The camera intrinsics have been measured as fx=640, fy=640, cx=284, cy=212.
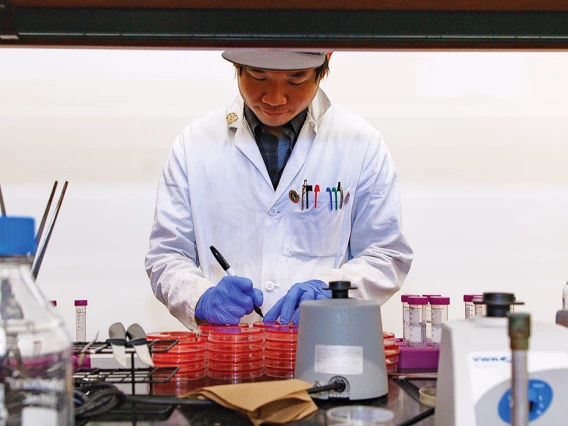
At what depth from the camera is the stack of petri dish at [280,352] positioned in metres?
1.33

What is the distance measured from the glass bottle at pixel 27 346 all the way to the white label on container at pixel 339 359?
1.41 feet

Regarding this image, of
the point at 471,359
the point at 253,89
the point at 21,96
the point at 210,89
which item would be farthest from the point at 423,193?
the point at 471,359

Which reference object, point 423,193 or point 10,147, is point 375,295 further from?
point 10,147

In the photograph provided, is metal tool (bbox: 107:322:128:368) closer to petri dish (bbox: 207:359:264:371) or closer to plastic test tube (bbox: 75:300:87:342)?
petri dish (bbox: 207:359:264:371)

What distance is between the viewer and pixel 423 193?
316cm

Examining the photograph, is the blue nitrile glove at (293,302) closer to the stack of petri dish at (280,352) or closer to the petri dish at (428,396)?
the stack of petri dish at (280,352)

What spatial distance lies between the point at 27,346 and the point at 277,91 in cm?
140

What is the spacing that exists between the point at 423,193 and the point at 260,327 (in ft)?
6.26

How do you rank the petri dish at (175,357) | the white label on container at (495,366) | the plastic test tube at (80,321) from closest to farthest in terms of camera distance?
the white label on container at (495,366) → the petri dish at (175,357) → the plastic test tube at (80,321)

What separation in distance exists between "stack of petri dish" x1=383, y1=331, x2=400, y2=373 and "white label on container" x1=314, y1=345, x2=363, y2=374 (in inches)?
11.7


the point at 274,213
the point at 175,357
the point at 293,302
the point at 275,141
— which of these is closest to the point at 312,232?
the point at 274,213

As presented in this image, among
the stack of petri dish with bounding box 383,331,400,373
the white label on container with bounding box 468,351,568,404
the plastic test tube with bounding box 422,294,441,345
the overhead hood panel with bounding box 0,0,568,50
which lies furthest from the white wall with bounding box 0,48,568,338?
the white label on container with bounding box 468,351,568,404

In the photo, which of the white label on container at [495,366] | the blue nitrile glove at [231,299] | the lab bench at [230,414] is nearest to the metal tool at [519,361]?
the white label on container at [495,366]

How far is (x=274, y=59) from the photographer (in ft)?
6.00
